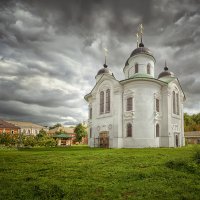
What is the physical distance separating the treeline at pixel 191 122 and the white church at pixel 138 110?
41.5 meters

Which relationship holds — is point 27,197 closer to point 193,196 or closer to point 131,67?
point 193,196

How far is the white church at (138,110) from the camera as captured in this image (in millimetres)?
23109

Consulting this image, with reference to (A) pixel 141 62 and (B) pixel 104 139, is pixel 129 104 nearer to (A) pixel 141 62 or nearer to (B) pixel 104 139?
(B) pixel 104 139

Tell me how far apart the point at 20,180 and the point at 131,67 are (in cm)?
2422

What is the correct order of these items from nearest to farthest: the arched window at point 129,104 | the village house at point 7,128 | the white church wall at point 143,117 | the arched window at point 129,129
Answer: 1. the white church wall at point 143,117
2. the arched window at point 129,129
3. the arched window at point 129,104
4. the village house at point 7,128

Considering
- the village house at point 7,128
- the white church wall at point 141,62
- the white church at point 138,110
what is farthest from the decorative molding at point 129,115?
the village house at point 7,128

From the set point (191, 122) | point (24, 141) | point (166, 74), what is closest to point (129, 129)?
point (166, 74)

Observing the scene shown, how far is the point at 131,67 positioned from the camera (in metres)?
28.4

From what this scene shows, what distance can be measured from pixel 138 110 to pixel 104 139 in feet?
19.5

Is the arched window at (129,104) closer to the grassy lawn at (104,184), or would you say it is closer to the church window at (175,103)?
the church window at (175,103)

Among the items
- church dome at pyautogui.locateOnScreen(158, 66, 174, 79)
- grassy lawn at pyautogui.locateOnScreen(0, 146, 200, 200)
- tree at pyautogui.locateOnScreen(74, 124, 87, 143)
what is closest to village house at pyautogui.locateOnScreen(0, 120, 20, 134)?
tree at pyautogui.locateOnScreen(74, 124, 87, 143)

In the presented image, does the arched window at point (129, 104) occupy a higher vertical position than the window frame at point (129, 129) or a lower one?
higher

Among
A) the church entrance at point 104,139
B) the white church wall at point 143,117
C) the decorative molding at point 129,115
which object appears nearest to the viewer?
the white church wall at point 143,117

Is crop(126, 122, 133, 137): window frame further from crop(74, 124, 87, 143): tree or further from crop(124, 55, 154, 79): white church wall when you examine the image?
crop(74, 124, 87, 143): tree
